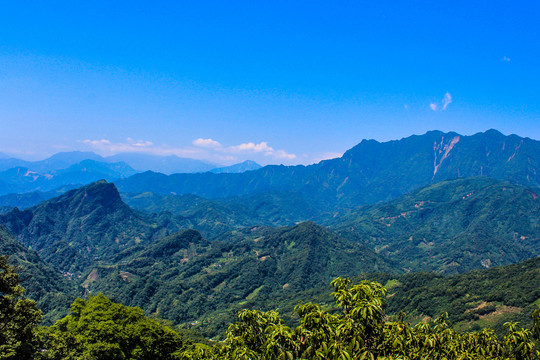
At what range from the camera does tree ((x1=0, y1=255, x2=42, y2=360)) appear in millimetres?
32688

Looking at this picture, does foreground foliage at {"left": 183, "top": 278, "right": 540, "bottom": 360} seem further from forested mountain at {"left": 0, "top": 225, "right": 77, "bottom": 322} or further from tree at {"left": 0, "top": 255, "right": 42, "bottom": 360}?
forested mountain at {"left": 0, "top": 225, "right": 77, "bottom": 322}

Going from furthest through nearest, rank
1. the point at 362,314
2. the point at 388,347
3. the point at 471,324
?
the point at 471,324 → the point at 388,347 → the point at 362,314

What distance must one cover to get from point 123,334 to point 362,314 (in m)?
57.1

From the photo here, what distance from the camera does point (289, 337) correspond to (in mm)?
14727

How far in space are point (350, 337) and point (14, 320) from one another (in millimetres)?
42246

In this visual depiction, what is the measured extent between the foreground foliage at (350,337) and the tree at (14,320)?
3000 cm

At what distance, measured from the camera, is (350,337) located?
15055 millimetres

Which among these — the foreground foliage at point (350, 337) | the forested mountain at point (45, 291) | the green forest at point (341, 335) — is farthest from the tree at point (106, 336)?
the forested mountain at point (45, 291)

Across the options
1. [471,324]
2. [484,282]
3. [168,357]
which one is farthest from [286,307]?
[168,357]

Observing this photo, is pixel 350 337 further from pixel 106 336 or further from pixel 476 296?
pixel 476 296

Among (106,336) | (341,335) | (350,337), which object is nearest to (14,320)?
(106,336)

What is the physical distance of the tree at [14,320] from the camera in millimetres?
32688

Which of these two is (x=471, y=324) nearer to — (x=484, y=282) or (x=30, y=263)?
(x=484, y=282)

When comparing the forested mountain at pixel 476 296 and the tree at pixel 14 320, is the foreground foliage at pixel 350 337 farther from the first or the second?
the forested mountain at pixel 476 296
